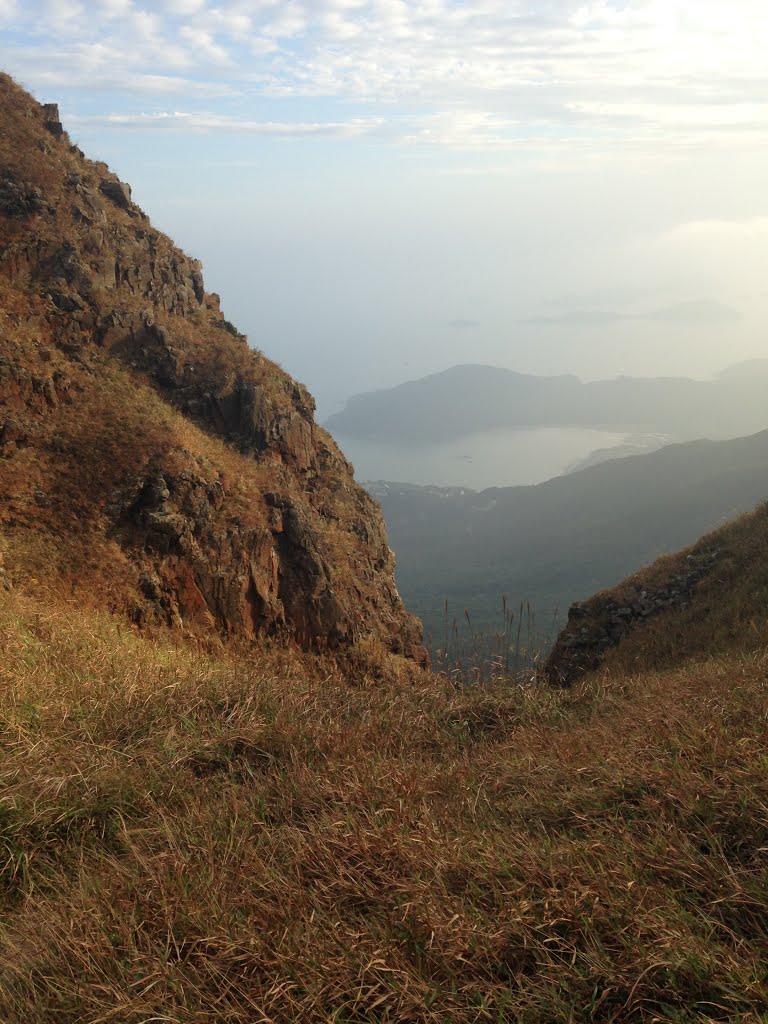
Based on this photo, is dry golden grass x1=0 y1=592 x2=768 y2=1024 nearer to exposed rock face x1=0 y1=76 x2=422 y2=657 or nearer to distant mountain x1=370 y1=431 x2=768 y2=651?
exposed rock face x1=0 y1=76 x2=422 y2=657

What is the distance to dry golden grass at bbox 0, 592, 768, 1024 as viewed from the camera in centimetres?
259

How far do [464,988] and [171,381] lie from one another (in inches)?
692

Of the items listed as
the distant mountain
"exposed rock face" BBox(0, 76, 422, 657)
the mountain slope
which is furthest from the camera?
the distant mountain

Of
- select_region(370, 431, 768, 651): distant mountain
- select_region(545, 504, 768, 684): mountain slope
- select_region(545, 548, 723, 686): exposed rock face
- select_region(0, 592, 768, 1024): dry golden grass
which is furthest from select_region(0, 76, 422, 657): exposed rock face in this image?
select_region(370, 431, 768, 651): distant mountain

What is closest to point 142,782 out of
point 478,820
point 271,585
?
point 478,820

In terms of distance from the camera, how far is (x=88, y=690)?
5.36 metres

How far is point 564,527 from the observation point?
94.6 metres

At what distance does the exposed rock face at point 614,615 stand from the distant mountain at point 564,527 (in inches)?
1384

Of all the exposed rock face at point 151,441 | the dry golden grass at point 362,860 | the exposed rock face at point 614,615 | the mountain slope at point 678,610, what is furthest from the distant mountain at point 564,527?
the dry golden grass at point 362,860

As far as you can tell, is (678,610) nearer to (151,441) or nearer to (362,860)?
(151,441)

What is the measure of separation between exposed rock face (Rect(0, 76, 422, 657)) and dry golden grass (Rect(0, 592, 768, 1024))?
27.9ft

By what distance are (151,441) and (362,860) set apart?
1353 centimetres

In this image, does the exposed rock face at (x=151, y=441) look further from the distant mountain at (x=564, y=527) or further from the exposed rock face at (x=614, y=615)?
the distant mountain at (x=564, y=527)

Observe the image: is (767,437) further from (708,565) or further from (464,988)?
(464,988)
